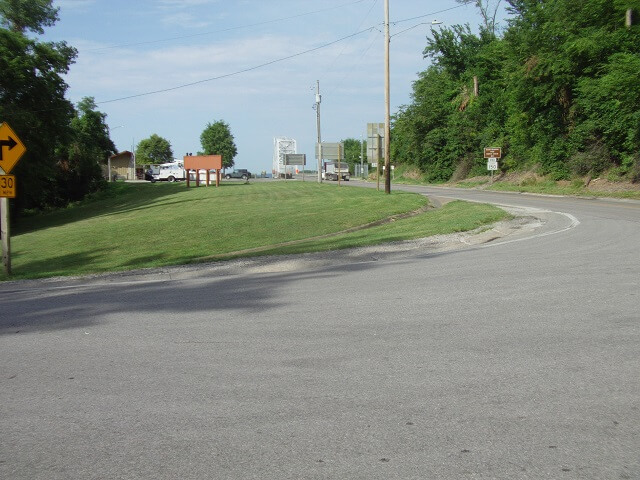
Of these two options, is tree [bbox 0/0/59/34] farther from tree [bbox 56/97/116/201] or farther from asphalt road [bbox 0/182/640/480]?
asphalt road [bbox 0/182/640/480]

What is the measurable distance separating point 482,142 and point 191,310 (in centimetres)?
5650

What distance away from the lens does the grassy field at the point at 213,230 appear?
18422mm

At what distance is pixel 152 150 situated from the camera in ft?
461

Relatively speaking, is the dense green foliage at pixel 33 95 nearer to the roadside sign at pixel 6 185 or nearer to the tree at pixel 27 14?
the tree at pixel 27 14

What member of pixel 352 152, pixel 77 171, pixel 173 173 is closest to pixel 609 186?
pixel 77 171


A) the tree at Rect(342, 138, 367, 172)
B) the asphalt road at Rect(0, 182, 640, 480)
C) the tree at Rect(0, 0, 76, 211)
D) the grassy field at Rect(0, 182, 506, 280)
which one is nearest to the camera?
the asphalt road at Rect(0, 182, 640, 480)

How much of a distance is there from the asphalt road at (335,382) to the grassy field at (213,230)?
25.1ft

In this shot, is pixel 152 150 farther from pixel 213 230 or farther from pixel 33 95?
pixel 213 230

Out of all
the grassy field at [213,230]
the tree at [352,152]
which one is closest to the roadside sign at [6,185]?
the grassy field at [213,230]

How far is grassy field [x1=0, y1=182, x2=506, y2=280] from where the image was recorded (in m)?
18.4

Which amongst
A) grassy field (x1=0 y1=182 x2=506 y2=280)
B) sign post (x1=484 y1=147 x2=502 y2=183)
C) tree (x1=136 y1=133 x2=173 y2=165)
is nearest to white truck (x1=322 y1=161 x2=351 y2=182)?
sign post (x1=484 y1=147 x2=502 y2=183)

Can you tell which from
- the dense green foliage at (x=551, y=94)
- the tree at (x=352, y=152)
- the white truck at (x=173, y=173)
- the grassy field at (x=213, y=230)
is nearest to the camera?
the grassy field at (x=213, y=230)

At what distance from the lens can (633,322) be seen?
7371 millimetres

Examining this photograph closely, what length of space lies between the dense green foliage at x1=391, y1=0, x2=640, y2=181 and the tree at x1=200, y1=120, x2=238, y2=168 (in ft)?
239
